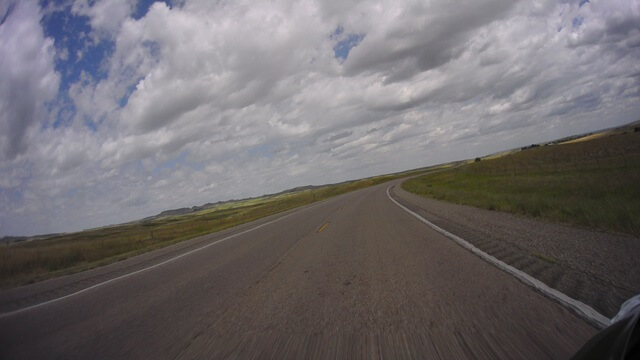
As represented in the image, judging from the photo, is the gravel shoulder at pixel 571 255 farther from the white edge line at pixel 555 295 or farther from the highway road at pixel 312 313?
the highway road at pixel 312 313

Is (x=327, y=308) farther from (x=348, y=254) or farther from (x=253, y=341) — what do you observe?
(x=348, y=254)

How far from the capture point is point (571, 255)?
6.38m

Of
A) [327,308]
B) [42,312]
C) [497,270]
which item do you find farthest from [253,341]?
[42,312]

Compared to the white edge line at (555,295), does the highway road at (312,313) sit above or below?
above

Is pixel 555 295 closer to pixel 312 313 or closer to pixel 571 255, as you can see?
pixel 571 255

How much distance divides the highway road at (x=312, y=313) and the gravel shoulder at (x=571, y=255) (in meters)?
0.51

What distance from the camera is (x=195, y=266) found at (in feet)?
30.8

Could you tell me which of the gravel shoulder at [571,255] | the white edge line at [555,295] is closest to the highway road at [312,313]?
the white edge line at [555,295]

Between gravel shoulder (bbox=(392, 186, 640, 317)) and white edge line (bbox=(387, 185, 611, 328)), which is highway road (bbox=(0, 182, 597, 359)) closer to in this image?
white edge line (bbox=(387, 185, 611, 328))

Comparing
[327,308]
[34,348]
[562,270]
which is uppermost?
[34,348]

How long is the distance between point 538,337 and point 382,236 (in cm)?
718

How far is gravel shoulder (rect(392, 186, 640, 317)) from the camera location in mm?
4410

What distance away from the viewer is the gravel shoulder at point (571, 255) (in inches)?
174

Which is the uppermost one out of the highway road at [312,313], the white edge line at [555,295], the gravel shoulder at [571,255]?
the highway road at [312,313]
